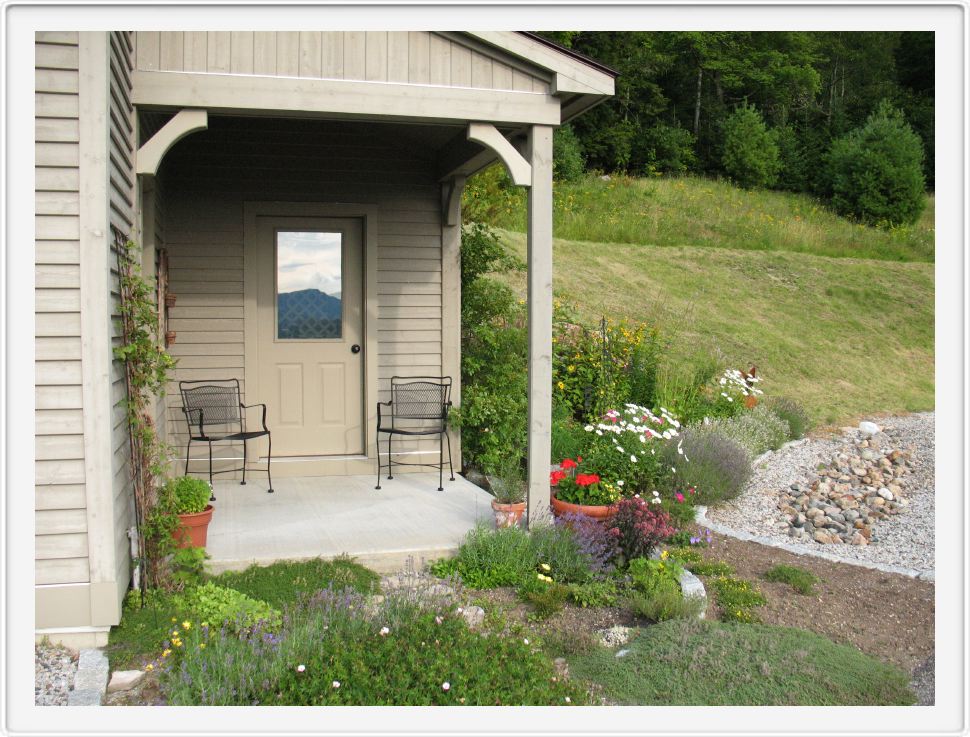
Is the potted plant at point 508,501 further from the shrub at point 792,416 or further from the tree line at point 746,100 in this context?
the tree line at point 746,100

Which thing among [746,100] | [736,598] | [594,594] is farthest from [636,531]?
[746,100]

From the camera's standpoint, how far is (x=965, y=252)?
Answer: 3781 millimetres

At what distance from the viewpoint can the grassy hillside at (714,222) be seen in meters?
19.1

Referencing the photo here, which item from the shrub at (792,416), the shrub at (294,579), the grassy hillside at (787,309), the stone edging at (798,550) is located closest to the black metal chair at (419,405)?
the stone edging at (798,550)

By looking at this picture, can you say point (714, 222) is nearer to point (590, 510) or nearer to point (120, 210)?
point (590, 510)

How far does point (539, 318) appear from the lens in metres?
5.58

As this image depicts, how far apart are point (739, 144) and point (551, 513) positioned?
70.1 ft

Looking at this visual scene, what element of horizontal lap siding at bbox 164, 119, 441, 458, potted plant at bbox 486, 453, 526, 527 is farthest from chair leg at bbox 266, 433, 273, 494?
potted plant at bbox 486, 453, 526, 527

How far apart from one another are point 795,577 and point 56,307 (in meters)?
4.19

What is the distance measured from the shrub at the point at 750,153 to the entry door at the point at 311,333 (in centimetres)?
1943

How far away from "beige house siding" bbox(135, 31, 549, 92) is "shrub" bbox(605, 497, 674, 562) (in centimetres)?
266

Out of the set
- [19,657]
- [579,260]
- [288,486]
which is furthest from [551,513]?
[579,260]

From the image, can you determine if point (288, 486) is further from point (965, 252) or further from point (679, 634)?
point (965, 252)

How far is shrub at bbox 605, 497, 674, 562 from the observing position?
5207mm
